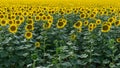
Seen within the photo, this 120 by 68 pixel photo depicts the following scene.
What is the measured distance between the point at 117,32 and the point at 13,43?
1.88 m

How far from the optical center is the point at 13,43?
6.17m

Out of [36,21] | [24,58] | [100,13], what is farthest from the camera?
[100,13]

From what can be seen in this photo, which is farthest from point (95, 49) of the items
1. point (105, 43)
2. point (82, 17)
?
point (82, 17)

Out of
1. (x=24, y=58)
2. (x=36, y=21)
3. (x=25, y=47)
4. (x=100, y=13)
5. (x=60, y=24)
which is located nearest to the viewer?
(x=25, y=47)

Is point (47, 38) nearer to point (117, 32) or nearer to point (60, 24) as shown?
point (60, 24)

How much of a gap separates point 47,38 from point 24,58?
530 millimetres

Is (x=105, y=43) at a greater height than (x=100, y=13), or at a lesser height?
lesser

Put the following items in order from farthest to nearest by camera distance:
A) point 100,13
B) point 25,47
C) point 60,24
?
point 100,13
point 60,24
point 25,47

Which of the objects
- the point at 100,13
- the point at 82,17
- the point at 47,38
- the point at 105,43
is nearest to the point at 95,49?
the point at 105,43

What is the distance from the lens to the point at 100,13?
942cm

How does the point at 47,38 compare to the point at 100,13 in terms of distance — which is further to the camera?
the point at 100,13

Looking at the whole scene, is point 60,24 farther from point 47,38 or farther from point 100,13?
point 100,13

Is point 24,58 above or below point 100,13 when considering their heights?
below

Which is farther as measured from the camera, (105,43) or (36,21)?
(36,21)
